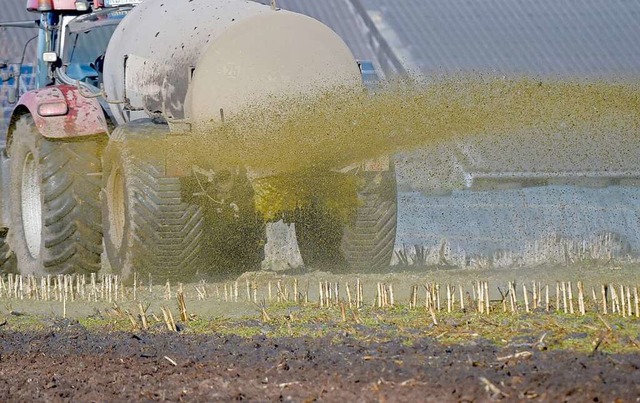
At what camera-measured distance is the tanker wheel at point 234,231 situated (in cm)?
920

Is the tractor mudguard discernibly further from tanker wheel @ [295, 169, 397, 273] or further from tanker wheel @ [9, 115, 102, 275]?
tanker wheel @ [295, 169, 397, 273]

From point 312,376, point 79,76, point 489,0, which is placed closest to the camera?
point 312,376

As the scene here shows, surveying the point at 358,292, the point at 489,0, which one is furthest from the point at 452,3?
the point at 358,292

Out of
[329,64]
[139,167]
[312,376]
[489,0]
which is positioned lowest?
[312,376]

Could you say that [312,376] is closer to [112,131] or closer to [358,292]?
[358,292]

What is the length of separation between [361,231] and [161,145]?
6.48 ft

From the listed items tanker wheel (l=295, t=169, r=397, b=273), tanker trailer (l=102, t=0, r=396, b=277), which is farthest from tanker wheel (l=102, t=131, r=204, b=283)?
tanker wheel (l=295, t=169, r=397, b=273)

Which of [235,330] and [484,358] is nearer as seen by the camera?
[484,358]

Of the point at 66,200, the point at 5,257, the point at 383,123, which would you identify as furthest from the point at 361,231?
the point at 5,257

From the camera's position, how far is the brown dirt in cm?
469

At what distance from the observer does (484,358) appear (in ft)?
17.4

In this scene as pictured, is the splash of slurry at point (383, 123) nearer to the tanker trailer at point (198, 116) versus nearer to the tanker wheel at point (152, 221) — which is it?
the tanker trailer at point (198, 116)

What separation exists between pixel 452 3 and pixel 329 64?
A: 21716 millimetres

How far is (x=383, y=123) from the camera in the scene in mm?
9109
